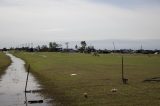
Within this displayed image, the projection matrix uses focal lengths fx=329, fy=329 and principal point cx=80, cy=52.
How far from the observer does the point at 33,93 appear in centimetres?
2181

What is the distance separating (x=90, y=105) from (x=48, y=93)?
19.0 ft

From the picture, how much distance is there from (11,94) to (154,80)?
12022 mm

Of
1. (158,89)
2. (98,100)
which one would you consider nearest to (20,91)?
(98,100)

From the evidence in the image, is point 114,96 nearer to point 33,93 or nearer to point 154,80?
point 33,93

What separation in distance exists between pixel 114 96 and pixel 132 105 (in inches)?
126

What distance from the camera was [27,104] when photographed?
17.4 m

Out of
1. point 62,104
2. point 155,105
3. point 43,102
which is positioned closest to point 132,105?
point 155,105

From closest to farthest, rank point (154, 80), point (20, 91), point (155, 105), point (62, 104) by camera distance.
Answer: point (155, 105), point (62, 104), point (20, 91), point (154, 80)

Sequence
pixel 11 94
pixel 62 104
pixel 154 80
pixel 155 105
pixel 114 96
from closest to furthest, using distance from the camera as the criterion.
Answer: pixel 155 105 < pixel 62 104 < pixel 114 96 < pixel 11 94 < pixel 154 80

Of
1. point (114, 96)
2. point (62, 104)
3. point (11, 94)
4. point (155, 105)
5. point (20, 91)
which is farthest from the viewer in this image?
point (20, 91)

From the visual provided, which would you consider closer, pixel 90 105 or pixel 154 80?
pixel 90 105

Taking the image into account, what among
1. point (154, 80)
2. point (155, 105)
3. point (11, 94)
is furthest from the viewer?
point (154, 80)

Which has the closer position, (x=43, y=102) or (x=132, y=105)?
(x=132, y=105)

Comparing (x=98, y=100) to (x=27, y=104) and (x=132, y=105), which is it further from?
(x=27, y=104)
